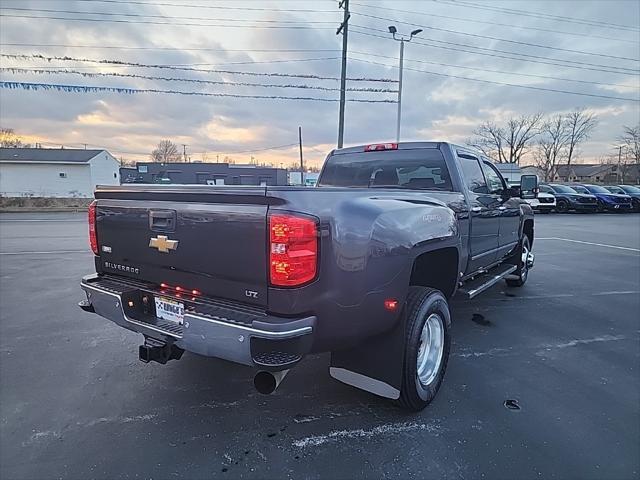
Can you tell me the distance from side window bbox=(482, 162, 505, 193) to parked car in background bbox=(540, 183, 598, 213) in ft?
76.0

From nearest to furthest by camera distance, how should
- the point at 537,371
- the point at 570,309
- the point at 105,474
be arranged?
the point at 105,474 < the point at 537,371 < the point at 570,309

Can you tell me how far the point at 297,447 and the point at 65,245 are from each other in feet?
33.3

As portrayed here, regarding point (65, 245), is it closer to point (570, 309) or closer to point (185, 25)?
point (570, 309)

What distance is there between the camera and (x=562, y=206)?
25.4 m

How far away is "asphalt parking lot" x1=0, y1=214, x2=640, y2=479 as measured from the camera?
234 cm

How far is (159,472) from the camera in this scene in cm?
224

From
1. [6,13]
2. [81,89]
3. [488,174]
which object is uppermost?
[6,13]

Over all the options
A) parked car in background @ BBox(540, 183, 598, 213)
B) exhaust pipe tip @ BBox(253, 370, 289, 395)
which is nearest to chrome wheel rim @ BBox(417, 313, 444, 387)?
exhaust pipe tip @ BBox(253, 370, 289, 395)

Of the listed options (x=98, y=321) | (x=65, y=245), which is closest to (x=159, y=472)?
(x=98, y=321)

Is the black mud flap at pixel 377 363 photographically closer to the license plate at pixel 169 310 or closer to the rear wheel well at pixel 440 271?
the rear wheel well at pixel 440 271

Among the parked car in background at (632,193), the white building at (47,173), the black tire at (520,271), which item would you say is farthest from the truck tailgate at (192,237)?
the white building at (47,173)

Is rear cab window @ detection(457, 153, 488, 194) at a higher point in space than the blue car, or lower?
higher

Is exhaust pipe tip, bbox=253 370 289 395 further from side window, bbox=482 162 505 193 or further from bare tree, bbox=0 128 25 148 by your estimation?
bare tree, bbox=0 128 25 148

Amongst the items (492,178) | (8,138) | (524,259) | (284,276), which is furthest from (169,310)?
(8,138)
